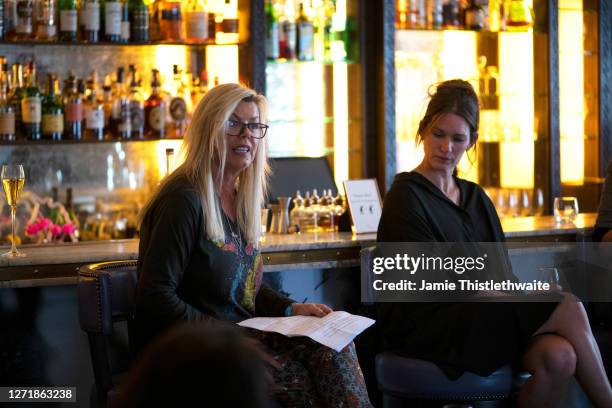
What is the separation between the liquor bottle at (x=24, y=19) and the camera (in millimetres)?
4262

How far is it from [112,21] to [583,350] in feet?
8.44

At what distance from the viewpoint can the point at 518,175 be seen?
17.8 feet

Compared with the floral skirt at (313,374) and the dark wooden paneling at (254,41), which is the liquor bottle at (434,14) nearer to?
the dark wooden paneling at (254,41)

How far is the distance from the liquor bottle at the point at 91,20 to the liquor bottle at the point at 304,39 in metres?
1.01

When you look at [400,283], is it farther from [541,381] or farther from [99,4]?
[99,4]

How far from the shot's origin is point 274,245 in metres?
3.40

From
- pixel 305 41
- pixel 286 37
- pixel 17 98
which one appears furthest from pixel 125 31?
pixel 305 41

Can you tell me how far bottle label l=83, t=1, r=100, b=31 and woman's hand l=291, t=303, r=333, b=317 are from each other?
2117mm

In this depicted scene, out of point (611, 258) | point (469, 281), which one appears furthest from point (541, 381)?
point (611, 258)

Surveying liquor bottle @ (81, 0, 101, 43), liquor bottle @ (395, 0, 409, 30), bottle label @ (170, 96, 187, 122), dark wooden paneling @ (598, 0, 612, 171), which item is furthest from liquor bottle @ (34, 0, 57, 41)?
dark wooden paneling @ (598, 0, 612, 171)

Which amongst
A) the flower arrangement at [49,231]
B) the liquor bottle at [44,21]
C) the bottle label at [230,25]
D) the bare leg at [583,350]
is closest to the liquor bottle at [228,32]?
the bottle label at [230,25]

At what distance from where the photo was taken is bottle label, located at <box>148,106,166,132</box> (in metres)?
4.49

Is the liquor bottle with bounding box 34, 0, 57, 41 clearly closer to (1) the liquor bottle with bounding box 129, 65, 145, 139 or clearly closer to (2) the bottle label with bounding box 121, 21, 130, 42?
(2) the bottle label with bounding box 121, 21, 130, 42

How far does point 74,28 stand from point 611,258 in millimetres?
2484
